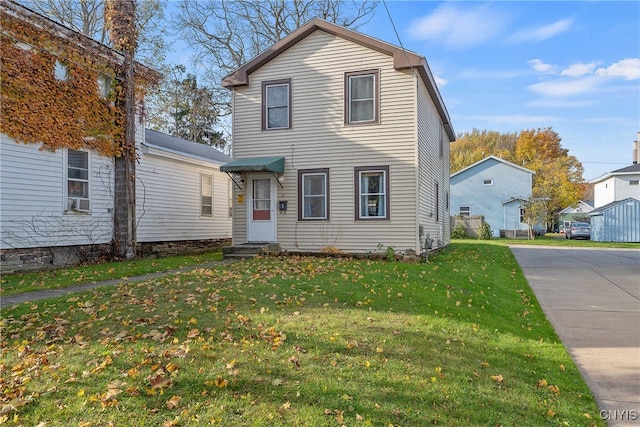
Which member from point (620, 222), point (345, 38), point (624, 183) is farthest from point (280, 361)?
point (624, 183)

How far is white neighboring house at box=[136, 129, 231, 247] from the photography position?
1332 centimetres

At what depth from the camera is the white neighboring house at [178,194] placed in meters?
13.3

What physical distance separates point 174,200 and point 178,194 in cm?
31

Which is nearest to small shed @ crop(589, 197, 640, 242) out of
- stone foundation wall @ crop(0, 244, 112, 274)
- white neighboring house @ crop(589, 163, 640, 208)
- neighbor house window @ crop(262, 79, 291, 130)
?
white neighboring house @ crop(589, 163, 640, 208)

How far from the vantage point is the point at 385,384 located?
3.58m

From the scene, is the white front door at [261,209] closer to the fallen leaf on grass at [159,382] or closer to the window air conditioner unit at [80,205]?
the window air conditioner unit at [80,205]

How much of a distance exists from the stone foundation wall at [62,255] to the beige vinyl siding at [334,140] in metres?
2.83

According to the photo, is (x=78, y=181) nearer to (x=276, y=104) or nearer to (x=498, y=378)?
A: (x=276, y=104)

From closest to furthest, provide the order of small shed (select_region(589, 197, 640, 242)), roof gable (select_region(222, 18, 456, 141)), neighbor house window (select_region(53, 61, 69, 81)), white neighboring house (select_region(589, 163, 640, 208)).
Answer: neighbor house window (select_region(53, 61, 69, 81)) → roof gable (select_region(222, 18, 456, 141)) → small shed (select_region(589, 197, 640, 242)) → white neighboring house (select_region(589, 163, 640, 208))

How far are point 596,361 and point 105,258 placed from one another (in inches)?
456

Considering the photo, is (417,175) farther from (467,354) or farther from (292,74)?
(467,354)

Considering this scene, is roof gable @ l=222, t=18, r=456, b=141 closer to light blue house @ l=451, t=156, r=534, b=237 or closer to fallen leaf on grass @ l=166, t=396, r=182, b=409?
fallen leaf on grass @ l=166, t=396, r=182, b=409

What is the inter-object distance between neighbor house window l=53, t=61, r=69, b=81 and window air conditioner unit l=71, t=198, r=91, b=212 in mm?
3125

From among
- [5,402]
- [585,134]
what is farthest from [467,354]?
[585,134]
